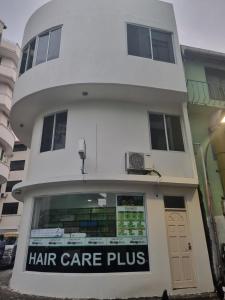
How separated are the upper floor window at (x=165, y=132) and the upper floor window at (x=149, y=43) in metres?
2.43

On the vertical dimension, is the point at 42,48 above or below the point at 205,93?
above

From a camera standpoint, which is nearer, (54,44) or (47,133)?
(47,133)

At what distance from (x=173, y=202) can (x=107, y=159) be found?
2.74 meters

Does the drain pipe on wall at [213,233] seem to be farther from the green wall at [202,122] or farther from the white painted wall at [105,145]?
the white painted wall at [105,145]

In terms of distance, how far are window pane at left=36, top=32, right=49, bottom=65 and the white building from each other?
5 cm

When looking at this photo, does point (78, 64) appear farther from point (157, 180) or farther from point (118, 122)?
point (157, 180)

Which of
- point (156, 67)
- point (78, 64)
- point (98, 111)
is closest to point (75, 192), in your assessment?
point (98, 111)

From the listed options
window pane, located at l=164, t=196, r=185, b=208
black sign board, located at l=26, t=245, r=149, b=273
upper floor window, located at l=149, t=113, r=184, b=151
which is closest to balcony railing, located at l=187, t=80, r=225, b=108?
upper floor window, located at l=149, t=113, r=184, b=151

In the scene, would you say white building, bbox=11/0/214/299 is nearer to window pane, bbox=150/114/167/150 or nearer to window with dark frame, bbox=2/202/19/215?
window pane, bbox=150/114/167/150

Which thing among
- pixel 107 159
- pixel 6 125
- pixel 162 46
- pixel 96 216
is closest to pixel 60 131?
pixel 107 159

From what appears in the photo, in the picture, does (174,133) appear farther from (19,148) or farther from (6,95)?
(19,148)

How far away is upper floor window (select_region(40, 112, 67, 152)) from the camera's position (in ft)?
30.3

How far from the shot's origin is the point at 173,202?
851 cm

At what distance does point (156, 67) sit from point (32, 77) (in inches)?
191
